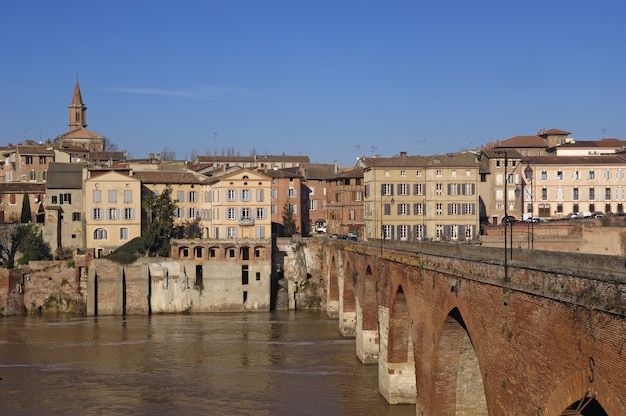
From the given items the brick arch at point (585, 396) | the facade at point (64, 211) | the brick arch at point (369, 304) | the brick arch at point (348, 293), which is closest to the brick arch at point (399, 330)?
the brick arch at point (369, 304)

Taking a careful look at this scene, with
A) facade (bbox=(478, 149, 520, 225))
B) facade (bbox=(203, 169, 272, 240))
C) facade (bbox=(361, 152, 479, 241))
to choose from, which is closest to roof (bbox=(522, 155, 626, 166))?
facade (bbox=(478, 149, 520, 225))

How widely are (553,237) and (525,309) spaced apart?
3404 cm

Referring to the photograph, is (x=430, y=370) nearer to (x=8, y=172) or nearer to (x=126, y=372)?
(x=126, y=372)

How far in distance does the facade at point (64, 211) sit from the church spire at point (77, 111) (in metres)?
75.3

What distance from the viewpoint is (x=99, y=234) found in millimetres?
75750

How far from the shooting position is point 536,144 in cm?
10175

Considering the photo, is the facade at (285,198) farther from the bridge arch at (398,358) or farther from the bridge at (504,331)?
the bridge arch at (398,358)

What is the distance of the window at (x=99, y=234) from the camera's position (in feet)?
248

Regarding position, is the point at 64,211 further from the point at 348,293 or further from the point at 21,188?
the point at 348,293

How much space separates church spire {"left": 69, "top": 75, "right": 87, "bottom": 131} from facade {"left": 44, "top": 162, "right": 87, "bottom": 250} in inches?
2964

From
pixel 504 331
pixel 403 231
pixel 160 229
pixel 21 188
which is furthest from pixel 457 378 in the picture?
pixel 21 188

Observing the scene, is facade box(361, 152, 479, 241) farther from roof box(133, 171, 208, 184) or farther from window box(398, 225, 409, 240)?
roof box(133, 171, 208, 184)

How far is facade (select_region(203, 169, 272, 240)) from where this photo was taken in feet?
255

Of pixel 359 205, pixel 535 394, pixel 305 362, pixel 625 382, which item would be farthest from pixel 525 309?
pixel 359 205
